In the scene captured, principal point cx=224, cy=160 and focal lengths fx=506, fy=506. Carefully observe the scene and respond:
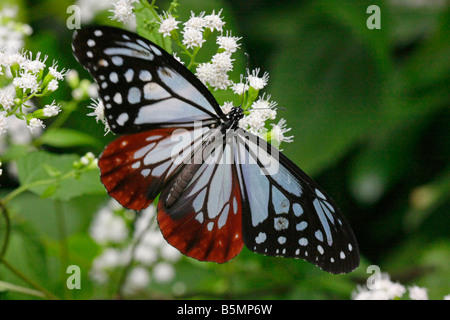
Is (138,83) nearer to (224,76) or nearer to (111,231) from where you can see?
(224,76)

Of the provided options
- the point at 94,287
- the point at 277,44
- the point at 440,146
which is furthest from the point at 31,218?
the point at 440,146

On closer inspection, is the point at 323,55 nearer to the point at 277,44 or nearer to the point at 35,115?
the point at 277,44

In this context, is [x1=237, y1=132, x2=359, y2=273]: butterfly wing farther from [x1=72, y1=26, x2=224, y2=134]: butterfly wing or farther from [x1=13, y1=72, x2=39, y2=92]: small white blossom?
[x1=13, y1=72, x2=39, y2=92]: small white blossom

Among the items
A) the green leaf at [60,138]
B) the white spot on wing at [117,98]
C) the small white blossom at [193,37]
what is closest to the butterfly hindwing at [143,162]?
the white spot on wing at [117,98]

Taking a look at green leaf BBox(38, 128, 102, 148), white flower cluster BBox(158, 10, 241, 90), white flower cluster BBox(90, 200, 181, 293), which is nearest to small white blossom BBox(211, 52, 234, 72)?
white flower cluster BBox(158, 10, 241, 90)

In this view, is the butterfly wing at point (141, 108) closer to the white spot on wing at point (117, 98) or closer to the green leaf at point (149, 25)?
the white spot on wing at point (117, 98)
